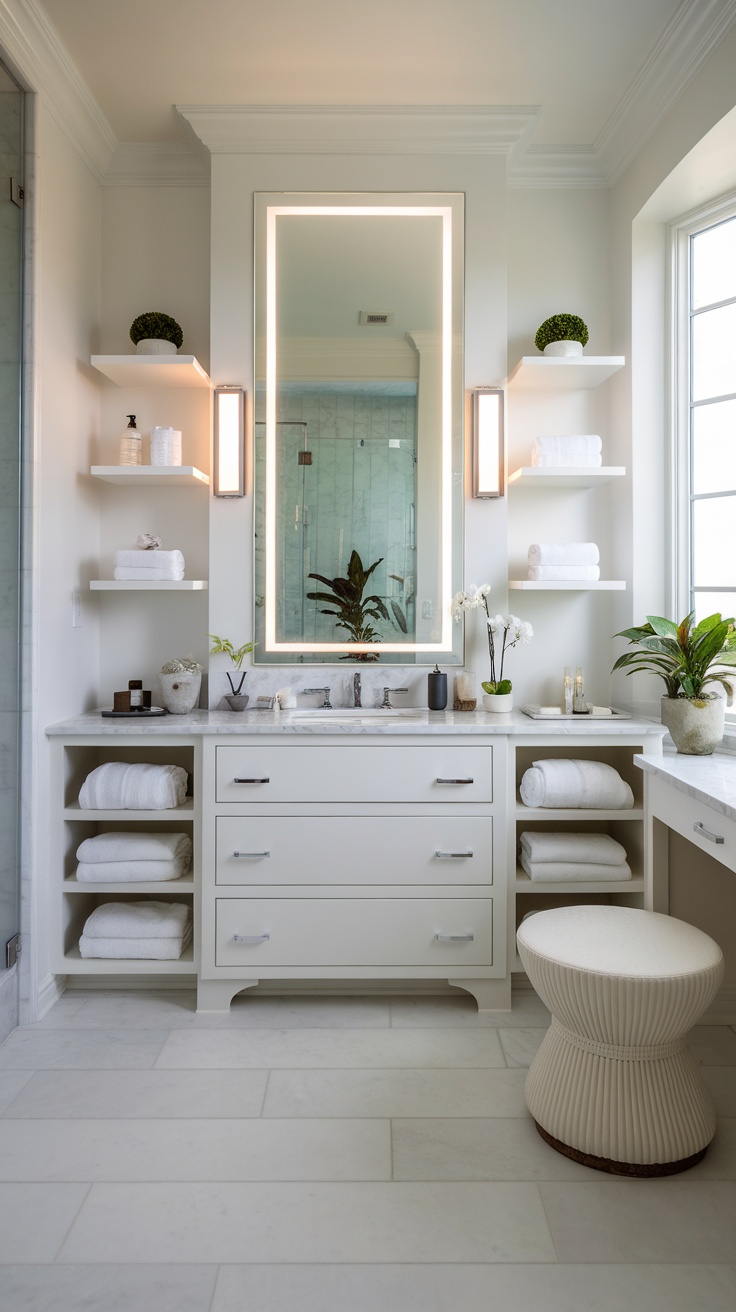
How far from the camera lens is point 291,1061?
89.4 inches

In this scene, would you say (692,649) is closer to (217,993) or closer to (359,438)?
(359,438)

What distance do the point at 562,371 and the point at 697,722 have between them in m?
1.31

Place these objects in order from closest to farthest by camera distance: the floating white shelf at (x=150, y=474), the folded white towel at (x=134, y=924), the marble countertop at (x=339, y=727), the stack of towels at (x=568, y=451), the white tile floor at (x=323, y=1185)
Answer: the white tile floor at (x=323, y=1185) → the marble countertop at (x=339, y=727) → the folded white towel at (x=134, y=924) → the floating white shelf at (x=150, y=474) → the stack of towels at (x=568, y=451)

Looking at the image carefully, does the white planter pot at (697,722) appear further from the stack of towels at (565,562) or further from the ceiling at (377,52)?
the ceiling at (377,52)

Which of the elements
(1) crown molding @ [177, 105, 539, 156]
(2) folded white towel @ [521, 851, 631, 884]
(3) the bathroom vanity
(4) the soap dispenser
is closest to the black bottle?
(3) the bathroom vanity

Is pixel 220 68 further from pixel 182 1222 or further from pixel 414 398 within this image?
pixel 182 1222

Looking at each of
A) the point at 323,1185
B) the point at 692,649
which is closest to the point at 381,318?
the point at 692,649

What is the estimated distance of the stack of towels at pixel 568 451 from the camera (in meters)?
2.88

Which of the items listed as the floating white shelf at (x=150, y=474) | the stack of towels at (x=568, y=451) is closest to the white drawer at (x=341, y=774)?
the floating white shelf at (x=150, y=474)

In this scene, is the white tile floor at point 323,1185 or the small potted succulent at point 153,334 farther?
the small potted succulent at point 153,334

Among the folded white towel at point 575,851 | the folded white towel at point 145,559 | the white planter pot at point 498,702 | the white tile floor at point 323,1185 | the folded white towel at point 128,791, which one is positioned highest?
the folded white towel at point 145,559

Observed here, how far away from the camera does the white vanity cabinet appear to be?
2.54 metres

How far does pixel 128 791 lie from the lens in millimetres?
2604

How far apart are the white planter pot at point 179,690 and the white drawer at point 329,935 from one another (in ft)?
2.40
